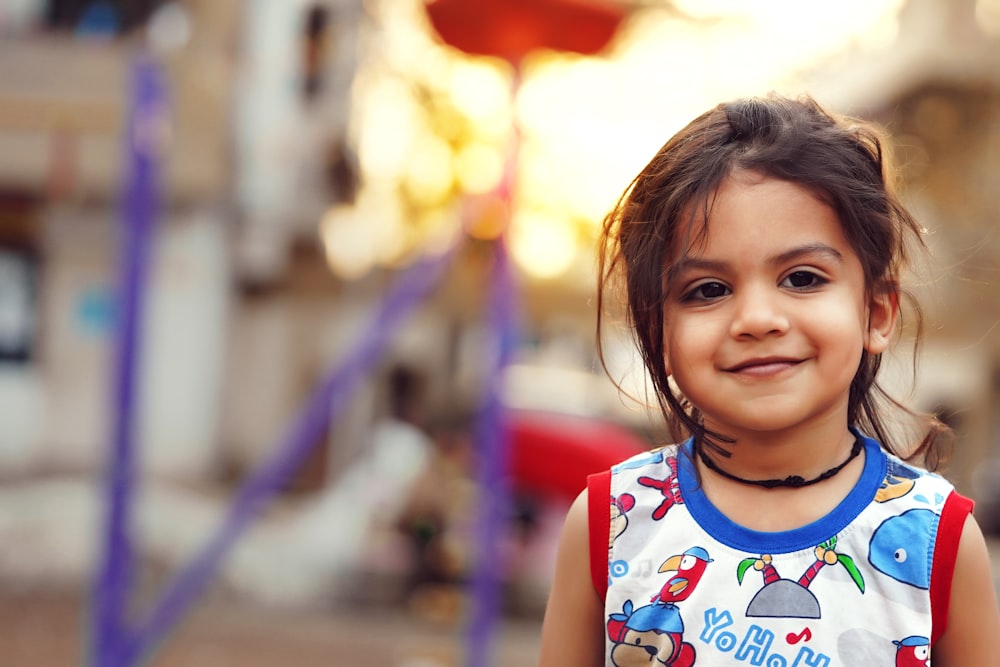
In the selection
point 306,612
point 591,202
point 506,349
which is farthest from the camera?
point 591,202

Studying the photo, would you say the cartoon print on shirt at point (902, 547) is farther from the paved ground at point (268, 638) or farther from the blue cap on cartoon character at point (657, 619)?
the paved ground at point (268, 638)

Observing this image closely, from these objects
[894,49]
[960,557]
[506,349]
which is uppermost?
[894,49]

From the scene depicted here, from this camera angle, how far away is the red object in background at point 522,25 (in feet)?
9.37

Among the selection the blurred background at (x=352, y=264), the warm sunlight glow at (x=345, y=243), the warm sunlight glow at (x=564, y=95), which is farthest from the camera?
the warm sunlight glow at (x=345, y=243)

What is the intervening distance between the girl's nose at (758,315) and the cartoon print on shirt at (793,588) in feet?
0.66

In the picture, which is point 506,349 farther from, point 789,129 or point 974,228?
point 974,228

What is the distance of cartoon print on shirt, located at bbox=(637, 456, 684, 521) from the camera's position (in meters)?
1.13

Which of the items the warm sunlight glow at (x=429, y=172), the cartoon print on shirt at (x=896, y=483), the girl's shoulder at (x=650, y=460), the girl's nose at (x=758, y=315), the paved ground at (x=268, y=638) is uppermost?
the warm sunlight glow at (x=429, y=172)

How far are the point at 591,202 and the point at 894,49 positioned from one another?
5264 millimetres

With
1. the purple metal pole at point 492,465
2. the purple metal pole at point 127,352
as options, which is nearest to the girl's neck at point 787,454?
the purple metal pole at point 127,352

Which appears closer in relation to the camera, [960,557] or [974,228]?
[960,557]

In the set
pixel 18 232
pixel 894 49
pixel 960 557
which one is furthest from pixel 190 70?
pixel 960 557

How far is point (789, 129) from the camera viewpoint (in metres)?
1.12

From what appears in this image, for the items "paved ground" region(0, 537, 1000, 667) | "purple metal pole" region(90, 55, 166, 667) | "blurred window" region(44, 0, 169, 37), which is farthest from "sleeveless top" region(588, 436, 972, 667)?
"blurred window" region(44, 0, 169, 37)
